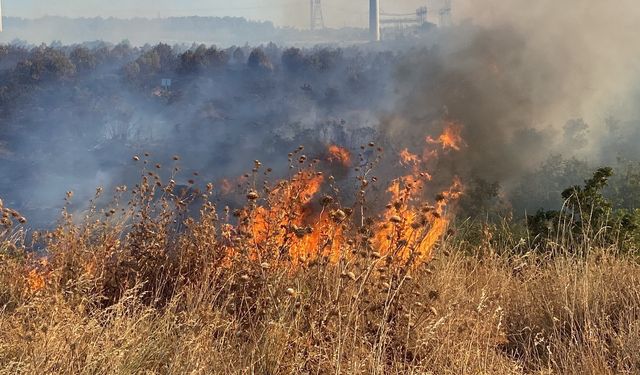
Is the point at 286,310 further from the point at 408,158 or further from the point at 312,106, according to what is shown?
the point at 312,106

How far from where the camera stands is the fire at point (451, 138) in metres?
19.6

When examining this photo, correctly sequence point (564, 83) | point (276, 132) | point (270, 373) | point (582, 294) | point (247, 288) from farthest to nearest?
1. point (276, 132)
2. point (564, 83)
3. point (582, 294)
4. point (247, 288)
5. point (270, 373)

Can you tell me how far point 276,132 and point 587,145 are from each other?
16.6m

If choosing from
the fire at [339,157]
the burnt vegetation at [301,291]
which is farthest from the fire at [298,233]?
the fire at [339,157]

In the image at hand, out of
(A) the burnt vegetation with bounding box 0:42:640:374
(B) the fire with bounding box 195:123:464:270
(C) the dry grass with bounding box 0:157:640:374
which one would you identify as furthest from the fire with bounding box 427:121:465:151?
(C) the dry grass with bounding box 0:157:640:374

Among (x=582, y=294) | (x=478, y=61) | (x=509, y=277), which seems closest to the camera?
(x=582, y=294)

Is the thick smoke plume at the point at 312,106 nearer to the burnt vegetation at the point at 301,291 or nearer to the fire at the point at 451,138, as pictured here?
the fire at the point at 451,138

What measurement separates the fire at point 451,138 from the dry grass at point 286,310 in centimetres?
1505

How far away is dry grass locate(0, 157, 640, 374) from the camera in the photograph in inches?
117

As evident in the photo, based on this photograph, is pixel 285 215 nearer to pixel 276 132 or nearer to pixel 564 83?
pixel 564 83

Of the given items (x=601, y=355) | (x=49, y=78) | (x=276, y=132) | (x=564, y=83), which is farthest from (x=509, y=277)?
(x=49, y=78)

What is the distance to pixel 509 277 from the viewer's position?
457 cm

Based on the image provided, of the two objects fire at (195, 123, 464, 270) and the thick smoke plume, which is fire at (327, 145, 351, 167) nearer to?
the thick smoke plume

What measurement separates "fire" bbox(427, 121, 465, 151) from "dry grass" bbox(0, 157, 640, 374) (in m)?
15.0
